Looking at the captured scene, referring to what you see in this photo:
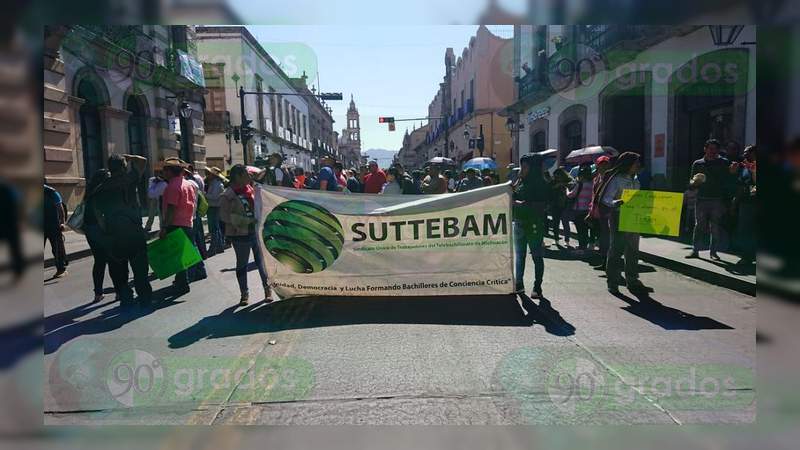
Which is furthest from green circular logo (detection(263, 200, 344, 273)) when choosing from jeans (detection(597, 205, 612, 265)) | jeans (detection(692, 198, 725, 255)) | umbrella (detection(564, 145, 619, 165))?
umbrella (detection(564, 145, 619, 165))

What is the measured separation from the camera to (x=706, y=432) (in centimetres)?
289

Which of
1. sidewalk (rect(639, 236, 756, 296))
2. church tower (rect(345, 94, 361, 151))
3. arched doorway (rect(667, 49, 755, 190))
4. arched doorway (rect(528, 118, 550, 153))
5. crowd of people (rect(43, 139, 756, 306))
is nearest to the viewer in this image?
crowd of people (rect(43, 139, 756, 306))

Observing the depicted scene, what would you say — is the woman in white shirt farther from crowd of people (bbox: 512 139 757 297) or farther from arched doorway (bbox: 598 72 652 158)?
arched doorway (bbox: 598 72 652 158)

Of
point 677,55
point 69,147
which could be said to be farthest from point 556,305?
point 69,147

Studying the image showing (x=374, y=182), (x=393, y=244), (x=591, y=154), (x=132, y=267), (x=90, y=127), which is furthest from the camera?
(x=90, y=127)

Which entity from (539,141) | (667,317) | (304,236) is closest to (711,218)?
(667,317)

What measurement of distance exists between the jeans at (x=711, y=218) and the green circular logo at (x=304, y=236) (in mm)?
5608

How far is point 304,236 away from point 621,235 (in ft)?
12.3

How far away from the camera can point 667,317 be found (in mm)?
4957

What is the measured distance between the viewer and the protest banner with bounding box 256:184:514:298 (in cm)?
531

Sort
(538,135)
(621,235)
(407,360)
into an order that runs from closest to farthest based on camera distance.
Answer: (407,360) → (621,235) → (538,135)

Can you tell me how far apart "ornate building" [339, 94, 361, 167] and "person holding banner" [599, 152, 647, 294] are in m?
97.7

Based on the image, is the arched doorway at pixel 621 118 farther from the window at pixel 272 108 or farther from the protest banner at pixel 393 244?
the window at pixel 272 108

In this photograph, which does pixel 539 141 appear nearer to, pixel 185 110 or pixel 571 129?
pixel 571 129
